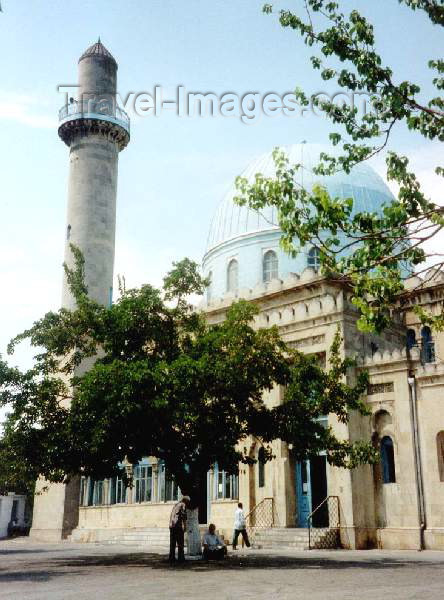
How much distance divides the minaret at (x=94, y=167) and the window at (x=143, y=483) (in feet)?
16.5

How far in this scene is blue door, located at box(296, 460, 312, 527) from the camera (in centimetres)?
2473

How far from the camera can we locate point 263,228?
34.6 metres

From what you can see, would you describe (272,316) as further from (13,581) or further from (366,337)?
(13,581)

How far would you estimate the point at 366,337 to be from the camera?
26.2 meters

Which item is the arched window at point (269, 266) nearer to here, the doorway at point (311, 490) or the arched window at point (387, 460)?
the doorway at point (311, 490)

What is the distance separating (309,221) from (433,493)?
45.1ft

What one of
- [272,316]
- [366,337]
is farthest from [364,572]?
[272,316]

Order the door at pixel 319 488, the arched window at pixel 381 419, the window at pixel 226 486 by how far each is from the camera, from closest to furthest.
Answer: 1. the arched window at pixel 381 419
2. the door at pixel 319 488
3. the window at pixel 226 486

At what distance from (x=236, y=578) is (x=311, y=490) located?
12833mm

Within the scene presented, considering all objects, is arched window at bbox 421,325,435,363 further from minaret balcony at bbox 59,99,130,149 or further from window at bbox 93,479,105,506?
minaret balcony at bbox 59,99,130,149

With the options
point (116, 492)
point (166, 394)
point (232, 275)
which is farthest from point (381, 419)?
point (116, 492)

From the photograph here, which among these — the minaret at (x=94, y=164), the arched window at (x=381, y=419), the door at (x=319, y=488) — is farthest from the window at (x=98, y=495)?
the arched window at (x=381, y=419)

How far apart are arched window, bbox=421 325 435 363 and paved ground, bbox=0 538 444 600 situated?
35.8 ft

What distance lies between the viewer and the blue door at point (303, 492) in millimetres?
24734
